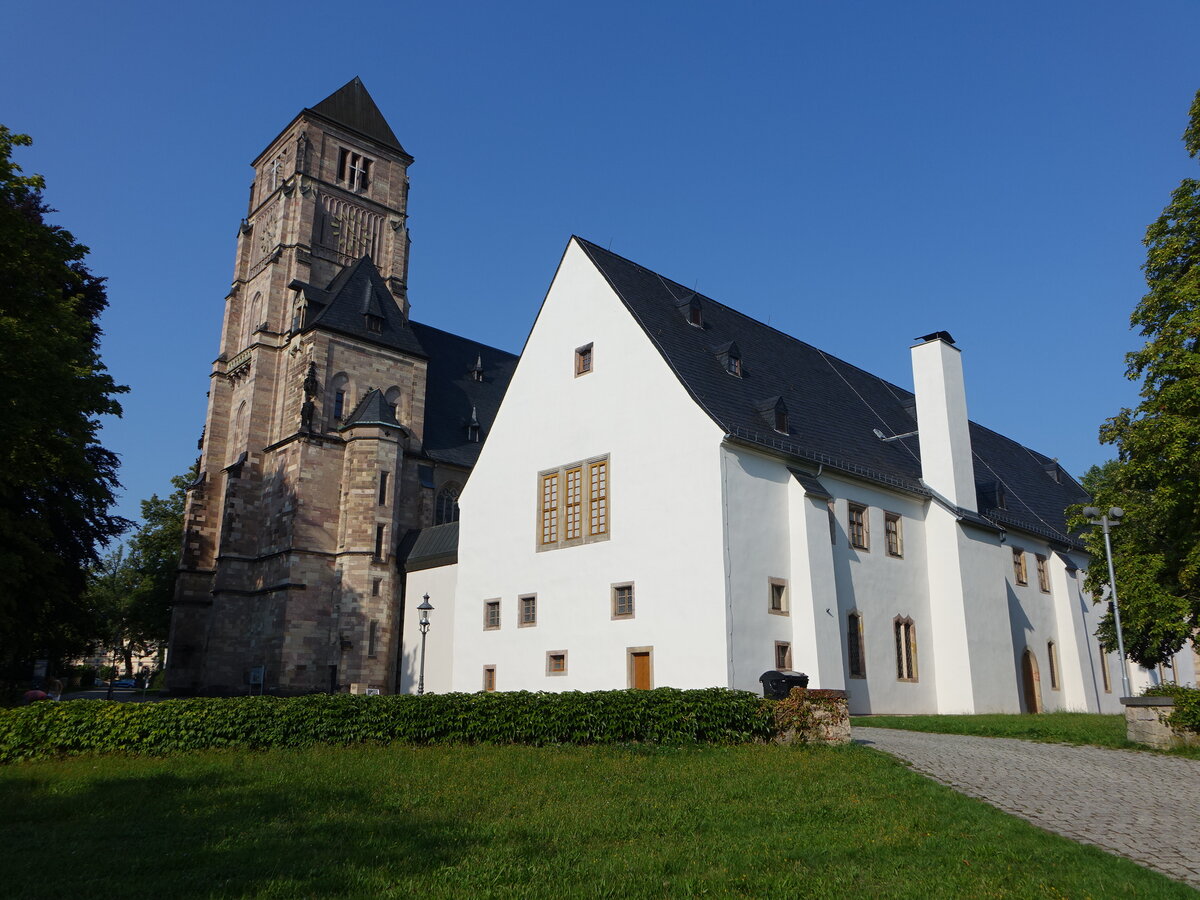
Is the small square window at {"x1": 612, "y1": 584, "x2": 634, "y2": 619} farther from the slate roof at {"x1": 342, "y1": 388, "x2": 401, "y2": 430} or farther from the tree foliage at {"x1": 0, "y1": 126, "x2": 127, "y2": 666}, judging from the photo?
the slate roof at {"x1": 342, "y1": 388, "x2": 401, "y2": 430}


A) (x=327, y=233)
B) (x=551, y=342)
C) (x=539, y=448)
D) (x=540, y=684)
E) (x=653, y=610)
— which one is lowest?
(x=540, y=684)

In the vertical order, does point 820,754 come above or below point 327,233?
below

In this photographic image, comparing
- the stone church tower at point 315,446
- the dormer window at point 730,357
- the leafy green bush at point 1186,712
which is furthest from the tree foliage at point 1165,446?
the stone church tower at point 315,446

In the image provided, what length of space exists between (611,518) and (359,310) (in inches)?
866

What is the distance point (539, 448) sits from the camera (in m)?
29.4

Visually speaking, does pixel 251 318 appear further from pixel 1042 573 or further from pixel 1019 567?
pixel 1042 573

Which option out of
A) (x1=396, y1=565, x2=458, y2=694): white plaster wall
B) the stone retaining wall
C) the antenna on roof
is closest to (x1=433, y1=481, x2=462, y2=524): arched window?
(x1=396, y1=565, x2=458, y2=694): white plaster wall

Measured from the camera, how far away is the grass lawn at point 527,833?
677cm

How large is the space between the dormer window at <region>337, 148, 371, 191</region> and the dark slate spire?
4.71 feet

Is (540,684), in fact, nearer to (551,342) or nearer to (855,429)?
(551,342)

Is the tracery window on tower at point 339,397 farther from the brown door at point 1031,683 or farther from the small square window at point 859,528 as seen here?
the brown door at point 1031,683

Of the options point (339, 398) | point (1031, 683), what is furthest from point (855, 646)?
point (339, 398)

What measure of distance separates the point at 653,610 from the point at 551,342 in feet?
32.8

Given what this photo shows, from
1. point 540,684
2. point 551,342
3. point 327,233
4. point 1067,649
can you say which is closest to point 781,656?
point 540,684
